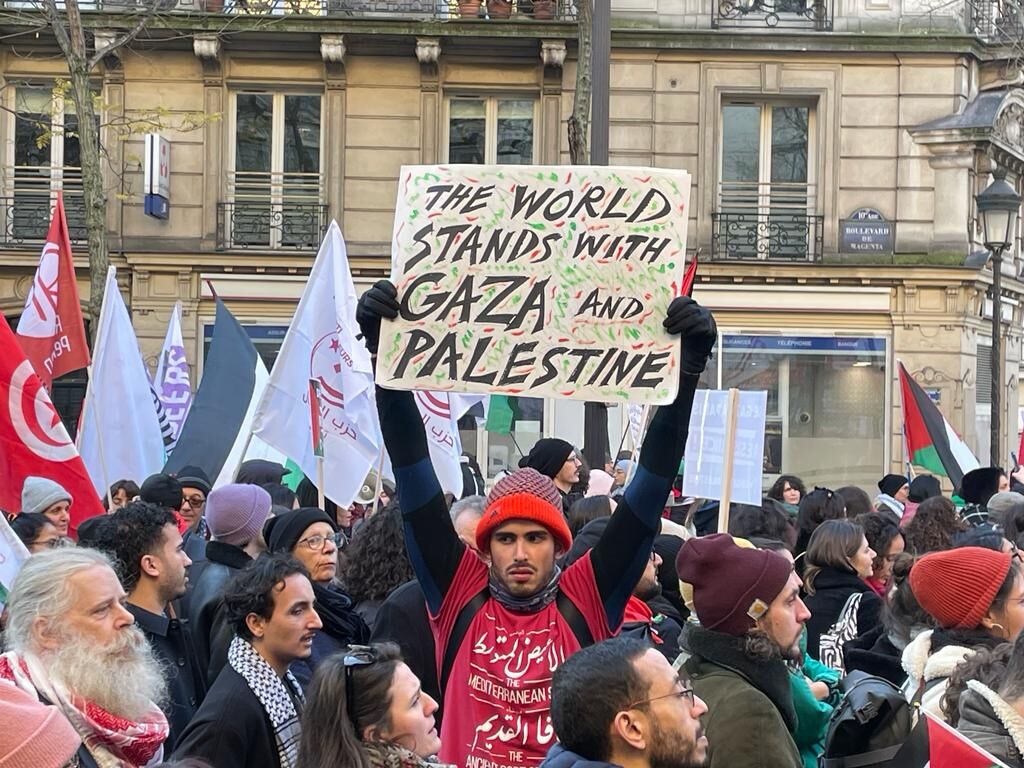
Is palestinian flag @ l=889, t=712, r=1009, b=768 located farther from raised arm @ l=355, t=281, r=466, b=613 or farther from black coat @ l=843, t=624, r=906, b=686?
black coat @ l=843, t=624, r=906, b=686

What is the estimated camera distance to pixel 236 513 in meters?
6.51

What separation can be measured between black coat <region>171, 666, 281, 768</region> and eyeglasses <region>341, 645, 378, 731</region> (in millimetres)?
673

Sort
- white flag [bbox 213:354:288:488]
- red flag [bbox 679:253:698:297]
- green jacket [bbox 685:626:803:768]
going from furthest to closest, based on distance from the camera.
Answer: white flag [bbox 213:354:288:488]
red flag [bbox 679:253:698:297]
green jacket [bbox 685:626:803:768]

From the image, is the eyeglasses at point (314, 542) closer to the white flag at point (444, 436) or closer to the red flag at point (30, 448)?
the red flag at point (30, 448)

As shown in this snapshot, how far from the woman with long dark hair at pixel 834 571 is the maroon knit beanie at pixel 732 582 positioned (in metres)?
2.64

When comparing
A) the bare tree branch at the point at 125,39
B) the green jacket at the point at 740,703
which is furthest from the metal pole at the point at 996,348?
the green jacket at the point at 740,703

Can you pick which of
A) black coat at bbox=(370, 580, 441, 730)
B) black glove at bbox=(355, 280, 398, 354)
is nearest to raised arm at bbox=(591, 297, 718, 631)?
black glove at bbox=(355, 280, 398, 354)

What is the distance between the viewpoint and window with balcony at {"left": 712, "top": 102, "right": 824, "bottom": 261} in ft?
72.4

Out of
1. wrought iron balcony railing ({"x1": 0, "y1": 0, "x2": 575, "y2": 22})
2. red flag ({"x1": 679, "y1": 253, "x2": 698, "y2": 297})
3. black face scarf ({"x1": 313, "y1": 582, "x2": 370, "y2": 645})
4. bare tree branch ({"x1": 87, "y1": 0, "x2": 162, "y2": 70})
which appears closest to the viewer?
red flag ({"x1": 679, "y1": 253, "x2": 698, "y2": 297})

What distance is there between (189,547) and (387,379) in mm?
3470

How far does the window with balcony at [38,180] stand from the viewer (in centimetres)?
2216

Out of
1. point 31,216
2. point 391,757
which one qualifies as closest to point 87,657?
point 391,757

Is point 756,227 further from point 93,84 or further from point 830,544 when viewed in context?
point 830,544

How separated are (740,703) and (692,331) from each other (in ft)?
3.57
